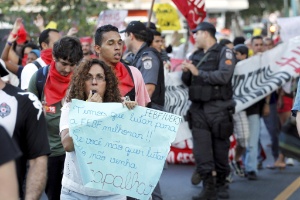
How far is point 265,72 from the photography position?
12844mm

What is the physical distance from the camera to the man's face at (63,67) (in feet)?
23.5

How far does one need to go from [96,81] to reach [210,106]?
164 inches

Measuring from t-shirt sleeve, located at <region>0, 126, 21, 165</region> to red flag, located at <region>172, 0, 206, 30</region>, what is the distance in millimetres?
9545

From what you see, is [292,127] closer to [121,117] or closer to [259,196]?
[121,117]

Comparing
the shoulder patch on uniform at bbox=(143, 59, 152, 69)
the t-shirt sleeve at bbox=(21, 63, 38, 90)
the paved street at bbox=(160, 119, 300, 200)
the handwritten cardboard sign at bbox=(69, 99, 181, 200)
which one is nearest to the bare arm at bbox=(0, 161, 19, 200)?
the handwritten cardboard sign at bbox=(69, 99, 181, 200)

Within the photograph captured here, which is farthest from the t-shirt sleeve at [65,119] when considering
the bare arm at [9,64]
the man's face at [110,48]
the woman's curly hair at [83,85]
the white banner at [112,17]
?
the white banner at [112,17]

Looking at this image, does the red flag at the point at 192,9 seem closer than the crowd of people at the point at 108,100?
No

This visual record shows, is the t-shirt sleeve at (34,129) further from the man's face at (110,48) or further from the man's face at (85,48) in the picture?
the man's face at (85,48)

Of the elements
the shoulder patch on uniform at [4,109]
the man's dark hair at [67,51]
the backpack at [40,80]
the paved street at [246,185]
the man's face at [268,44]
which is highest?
the man's dark hair at [67,51]

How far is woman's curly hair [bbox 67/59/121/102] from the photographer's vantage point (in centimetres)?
604

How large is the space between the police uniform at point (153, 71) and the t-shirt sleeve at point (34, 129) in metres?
3.41

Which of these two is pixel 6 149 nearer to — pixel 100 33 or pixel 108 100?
pixel 108 100

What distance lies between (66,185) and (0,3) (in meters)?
13.3

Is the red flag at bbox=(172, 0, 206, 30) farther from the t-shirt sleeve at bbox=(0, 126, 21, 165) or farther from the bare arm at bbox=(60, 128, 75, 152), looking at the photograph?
the t-shirt sleeve at bbox=(0, 126, 21, 165)
